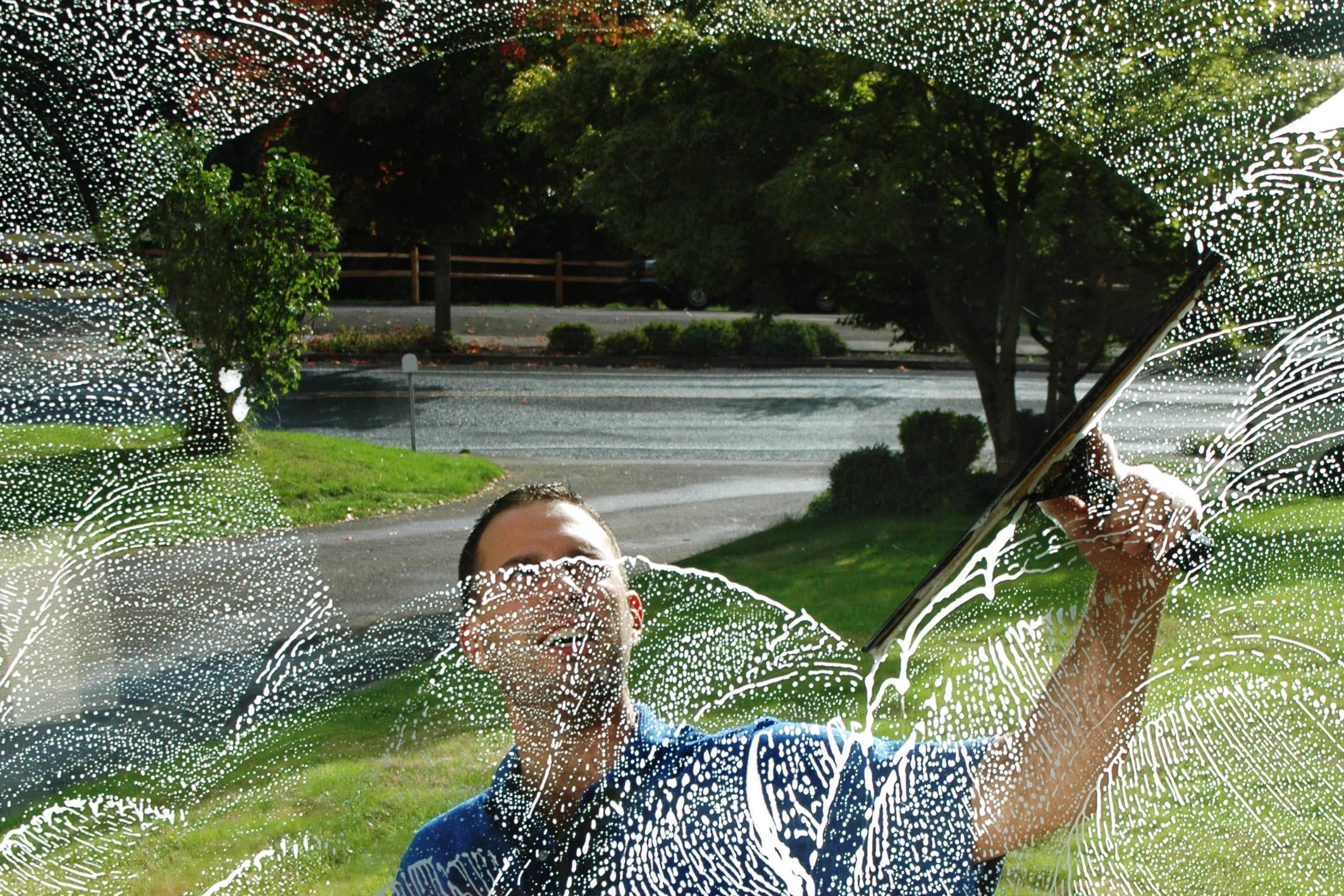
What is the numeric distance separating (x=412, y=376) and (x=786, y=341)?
0.37m

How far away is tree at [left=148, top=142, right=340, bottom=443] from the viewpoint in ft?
3.37

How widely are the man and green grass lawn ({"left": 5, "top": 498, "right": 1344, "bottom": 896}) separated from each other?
45 mm

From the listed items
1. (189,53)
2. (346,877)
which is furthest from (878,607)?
(189,53)

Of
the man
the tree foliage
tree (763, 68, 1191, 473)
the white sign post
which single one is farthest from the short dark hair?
tree (763, 68, 1191, 473)

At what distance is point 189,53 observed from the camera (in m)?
1.10

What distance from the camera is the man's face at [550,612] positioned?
1.04m

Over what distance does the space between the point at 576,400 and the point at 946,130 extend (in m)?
0.43

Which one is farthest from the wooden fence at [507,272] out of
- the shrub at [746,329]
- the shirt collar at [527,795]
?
the shirt collar at [527,795]

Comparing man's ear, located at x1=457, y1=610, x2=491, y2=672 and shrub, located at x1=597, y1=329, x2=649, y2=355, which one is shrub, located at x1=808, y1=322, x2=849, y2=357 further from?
man's ear, located at x1=457, y1=610, x2=491, y2=672

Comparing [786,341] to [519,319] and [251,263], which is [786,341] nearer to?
[519,319]

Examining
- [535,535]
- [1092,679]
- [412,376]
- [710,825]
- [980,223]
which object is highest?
[980,223]

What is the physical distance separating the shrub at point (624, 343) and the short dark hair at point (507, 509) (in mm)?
146

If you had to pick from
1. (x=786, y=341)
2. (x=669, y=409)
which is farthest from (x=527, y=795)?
(x=786, y=341)

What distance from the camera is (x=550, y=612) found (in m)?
1.04
